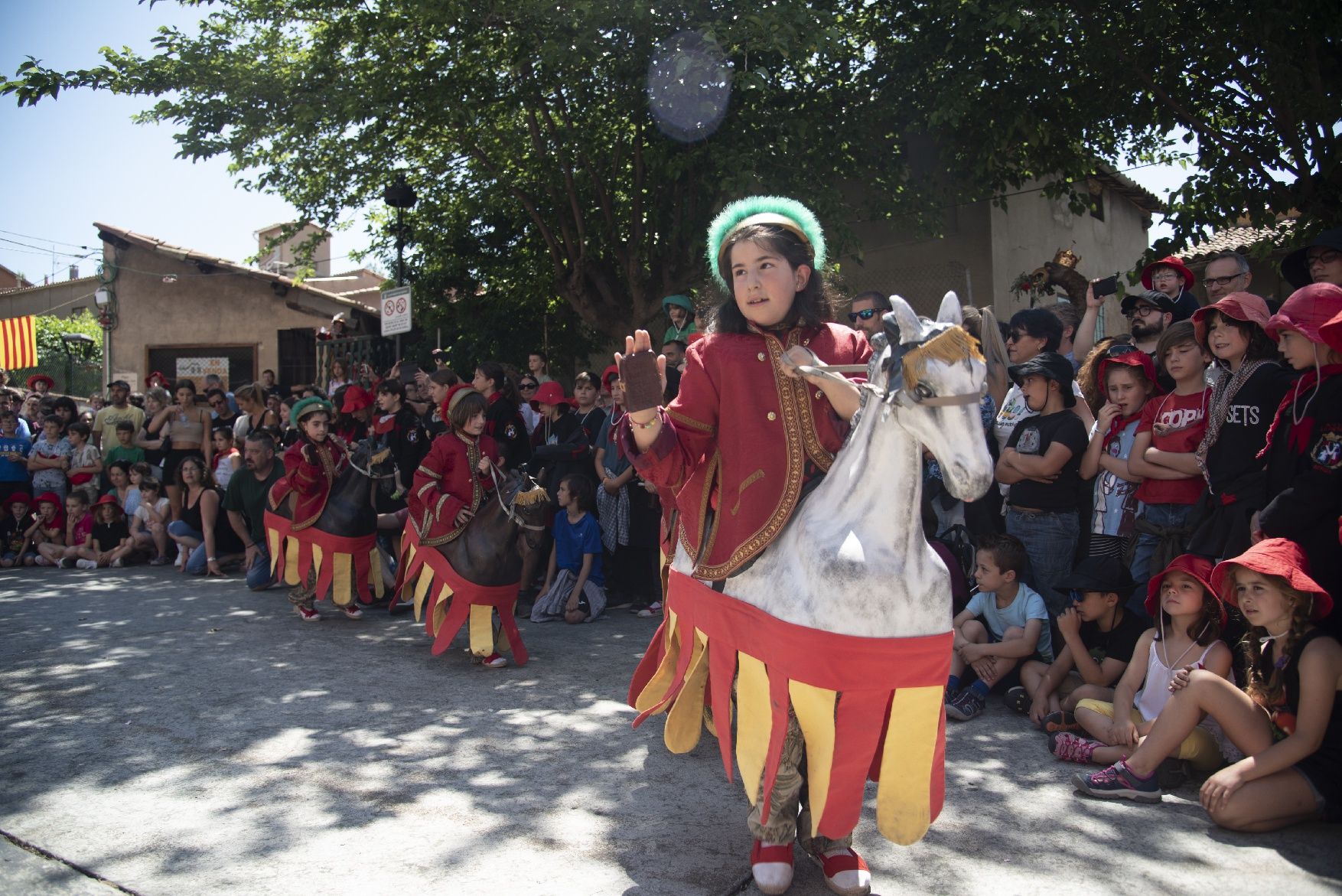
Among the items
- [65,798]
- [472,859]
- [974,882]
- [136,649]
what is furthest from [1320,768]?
[136,649]

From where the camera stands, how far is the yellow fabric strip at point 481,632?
6.20 metres

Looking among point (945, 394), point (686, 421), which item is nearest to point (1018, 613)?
point (686, 421)

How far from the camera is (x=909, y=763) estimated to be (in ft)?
9.63

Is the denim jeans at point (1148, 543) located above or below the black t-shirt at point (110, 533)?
above

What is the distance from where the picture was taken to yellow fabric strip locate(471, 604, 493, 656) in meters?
Result: 6.20

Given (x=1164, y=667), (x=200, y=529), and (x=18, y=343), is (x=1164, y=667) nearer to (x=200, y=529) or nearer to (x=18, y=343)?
(x=200, y=529)

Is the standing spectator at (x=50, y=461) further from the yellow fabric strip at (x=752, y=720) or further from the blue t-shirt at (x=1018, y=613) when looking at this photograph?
the yellow fabric strip at (x=752, y=720)

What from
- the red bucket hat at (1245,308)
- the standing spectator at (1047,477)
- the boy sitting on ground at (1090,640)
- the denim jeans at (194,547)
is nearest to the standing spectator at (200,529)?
the denim jeans at (194,547)

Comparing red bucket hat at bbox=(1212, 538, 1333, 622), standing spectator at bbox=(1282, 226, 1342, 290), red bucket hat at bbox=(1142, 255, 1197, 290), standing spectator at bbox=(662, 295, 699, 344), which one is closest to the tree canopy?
standing spectator at bbox=(662, 295, 699, 344)

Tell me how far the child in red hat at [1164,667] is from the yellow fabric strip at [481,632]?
321cm

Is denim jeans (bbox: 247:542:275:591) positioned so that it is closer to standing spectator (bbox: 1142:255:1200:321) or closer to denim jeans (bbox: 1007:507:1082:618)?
denim jeans (bbox: 1007:507:1082:618)

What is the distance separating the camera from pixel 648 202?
1246 cm

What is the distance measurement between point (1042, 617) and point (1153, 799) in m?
1.48

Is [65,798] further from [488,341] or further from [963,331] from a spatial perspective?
[488,341]
